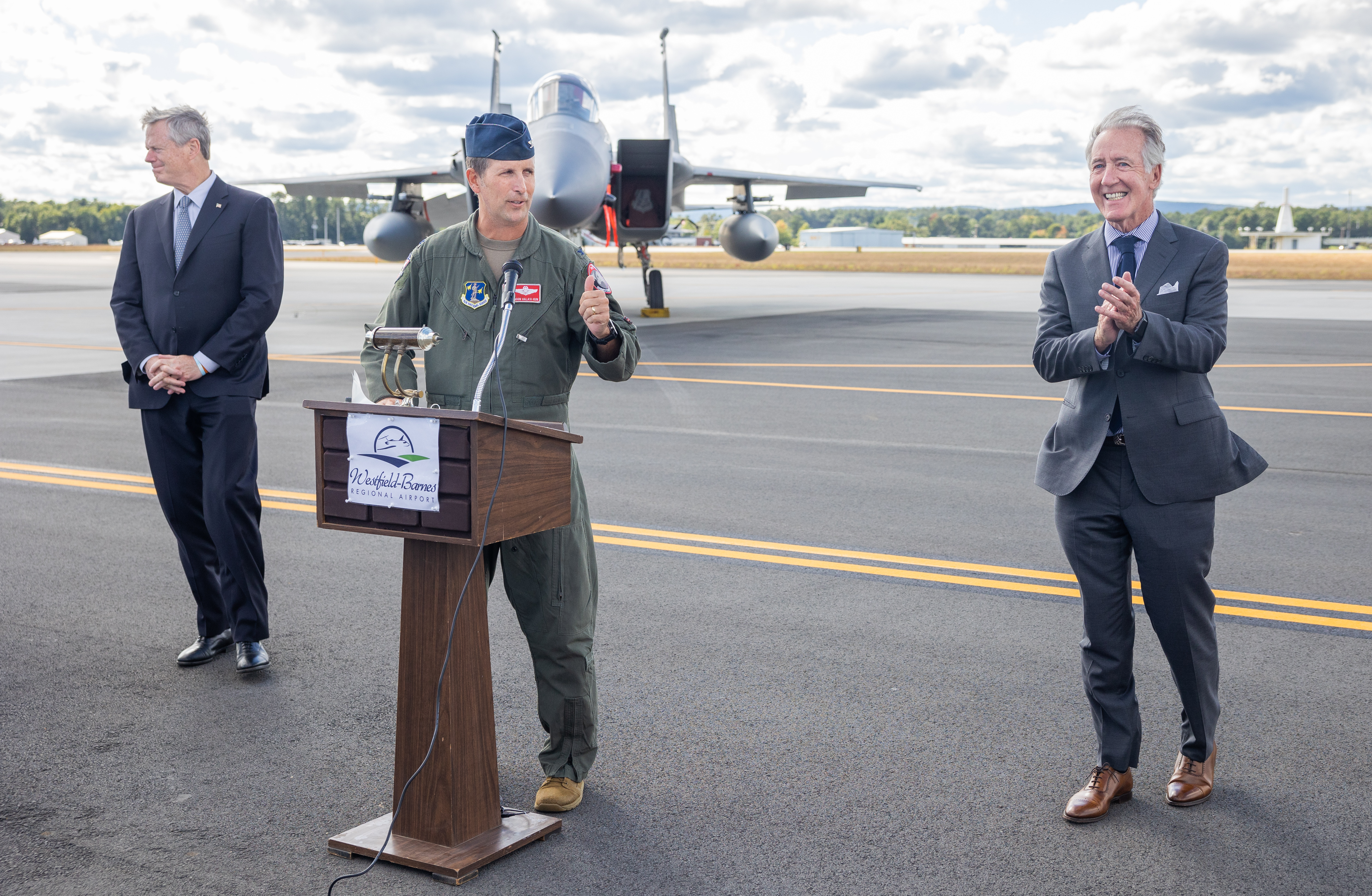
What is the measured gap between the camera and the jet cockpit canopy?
17047mm

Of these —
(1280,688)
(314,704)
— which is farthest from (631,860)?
(1280,688)

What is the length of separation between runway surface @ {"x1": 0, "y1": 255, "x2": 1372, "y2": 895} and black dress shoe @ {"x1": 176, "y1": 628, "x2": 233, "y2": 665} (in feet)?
0.24

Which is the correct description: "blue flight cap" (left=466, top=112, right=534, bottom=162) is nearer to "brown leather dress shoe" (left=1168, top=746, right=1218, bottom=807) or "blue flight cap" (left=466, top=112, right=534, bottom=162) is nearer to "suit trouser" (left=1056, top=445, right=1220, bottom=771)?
"suit trouser" (left=1056, top=445, right=1220, bottom=771)

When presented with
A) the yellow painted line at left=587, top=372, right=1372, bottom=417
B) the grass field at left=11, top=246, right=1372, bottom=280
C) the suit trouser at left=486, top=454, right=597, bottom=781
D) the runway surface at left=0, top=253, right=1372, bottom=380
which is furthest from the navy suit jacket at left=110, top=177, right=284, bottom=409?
the grass field at left=11, top=246, right=1372, bottom=280

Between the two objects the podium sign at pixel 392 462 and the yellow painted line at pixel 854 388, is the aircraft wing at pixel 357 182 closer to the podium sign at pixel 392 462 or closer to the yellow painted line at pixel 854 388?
the yellow painted line at pixel 854 388

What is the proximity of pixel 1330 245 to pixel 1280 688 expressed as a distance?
17010 centimetres

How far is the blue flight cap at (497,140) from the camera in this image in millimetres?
3291

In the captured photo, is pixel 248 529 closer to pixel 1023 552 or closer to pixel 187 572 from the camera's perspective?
pixel 187 572

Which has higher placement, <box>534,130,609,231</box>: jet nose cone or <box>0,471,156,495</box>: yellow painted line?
<box>534,130,609,231</box>: jet nose cone

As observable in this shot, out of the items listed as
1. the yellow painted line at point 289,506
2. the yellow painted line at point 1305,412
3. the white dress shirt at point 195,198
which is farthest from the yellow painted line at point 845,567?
the yellow painted line at point 1305,412

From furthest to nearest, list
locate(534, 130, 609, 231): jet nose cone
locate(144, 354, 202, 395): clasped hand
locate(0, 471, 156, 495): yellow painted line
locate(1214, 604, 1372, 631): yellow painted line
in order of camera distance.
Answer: locate(534, 130, 609, 231): jet nose cone, locate(0, 471, 156, 495): yellow painted line, locate(1214, 604, 1372, 631): yellow painted line, locate(144, 354, 202, 395): clasped hand

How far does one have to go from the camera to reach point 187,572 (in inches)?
191

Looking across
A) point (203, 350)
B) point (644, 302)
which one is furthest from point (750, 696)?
point (644, 302)

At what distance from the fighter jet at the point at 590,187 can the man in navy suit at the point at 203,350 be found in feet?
22.5
